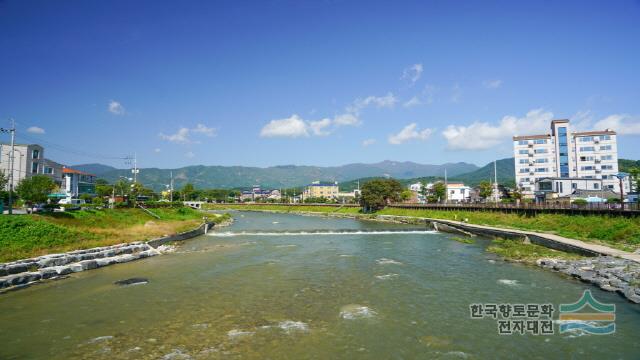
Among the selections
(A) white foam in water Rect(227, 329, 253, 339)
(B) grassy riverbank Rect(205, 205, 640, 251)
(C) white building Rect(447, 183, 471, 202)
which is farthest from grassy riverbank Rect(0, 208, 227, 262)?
(C) white building Rect(447, 183, 471, 202)

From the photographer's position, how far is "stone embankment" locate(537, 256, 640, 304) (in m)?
16.4

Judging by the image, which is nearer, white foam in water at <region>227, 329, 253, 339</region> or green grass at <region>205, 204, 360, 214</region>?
white foam in water at <region>227, 329, 253, 339</region>

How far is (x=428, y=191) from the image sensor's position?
142000mm

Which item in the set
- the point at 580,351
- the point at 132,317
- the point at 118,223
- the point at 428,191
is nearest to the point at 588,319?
the point at 580,351

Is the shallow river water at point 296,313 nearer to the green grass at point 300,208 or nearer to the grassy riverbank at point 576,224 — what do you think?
the grassy riverbank at point 576,224

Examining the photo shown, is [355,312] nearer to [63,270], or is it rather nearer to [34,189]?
[63,270]

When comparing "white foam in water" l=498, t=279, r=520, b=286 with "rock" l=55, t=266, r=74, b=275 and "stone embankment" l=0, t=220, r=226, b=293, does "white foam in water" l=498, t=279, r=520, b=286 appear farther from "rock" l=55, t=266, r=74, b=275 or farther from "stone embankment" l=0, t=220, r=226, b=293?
"rock" l=55, t=266, r=74, b=275

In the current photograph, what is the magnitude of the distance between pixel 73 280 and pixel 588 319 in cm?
2604

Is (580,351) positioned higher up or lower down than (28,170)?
lower down

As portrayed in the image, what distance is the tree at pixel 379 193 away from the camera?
317 feet

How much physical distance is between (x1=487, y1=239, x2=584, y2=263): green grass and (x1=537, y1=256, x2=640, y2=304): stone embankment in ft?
6.10


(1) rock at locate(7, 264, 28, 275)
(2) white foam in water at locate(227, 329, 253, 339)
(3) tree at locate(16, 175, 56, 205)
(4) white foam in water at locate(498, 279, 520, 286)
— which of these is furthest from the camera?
(3) tree at locate(16, 175, 56, 205)

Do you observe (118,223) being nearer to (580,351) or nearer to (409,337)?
(409,337)

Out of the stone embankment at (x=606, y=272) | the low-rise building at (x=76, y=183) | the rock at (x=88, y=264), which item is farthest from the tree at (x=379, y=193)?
the rock at (x=88, y=264)
